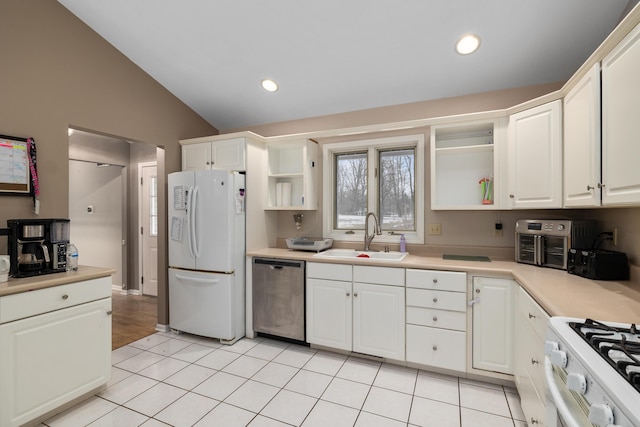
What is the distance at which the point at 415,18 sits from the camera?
2086mm

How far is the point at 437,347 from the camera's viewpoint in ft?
7.65

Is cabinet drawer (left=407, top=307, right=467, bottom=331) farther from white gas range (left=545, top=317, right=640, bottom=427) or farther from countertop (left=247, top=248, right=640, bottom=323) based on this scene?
white gas range (left=545, top=317, right=640, bottom=427)

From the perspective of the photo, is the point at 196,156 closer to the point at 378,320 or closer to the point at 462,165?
the point at 378,320

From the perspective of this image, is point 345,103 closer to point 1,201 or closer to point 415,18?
point 415,18

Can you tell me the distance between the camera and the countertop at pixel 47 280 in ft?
5.56

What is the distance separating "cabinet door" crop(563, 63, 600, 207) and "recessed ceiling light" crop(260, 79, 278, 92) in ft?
7.94

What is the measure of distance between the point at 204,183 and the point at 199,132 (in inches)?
42.7

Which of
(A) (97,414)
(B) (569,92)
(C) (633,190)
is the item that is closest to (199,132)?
(A) (97,414)

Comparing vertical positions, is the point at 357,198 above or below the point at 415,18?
below

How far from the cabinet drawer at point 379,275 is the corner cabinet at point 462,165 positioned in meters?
0.72

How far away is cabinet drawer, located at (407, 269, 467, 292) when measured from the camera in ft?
7.42

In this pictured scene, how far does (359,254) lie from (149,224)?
11.3 feet


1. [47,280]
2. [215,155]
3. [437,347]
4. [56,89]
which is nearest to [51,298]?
[47,280]

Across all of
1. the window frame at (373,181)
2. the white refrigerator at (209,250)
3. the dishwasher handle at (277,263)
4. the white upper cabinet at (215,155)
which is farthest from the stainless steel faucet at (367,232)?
the white upper cabinet at (215,155)
